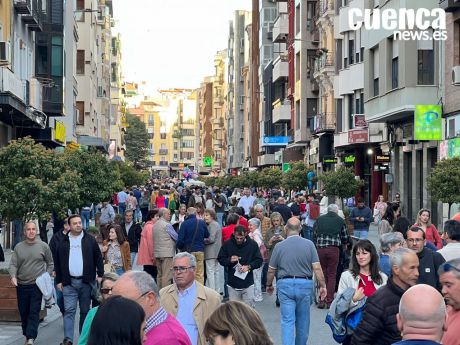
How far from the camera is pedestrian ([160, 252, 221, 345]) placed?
835cm

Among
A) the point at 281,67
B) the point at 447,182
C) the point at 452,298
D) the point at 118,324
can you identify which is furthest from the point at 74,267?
the point at 281,67

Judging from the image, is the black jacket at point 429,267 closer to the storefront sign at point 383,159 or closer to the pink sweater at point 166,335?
the pink sweater at point 166,335

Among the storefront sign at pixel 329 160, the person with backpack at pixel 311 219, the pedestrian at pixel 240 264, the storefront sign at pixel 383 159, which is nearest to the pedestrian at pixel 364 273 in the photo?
the pedestrian at pixel 240 264

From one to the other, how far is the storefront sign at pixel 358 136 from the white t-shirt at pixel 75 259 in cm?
3538

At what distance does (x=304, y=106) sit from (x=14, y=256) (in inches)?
2126

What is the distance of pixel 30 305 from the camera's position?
1347 cm

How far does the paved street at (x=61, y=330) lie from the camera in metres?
14.1

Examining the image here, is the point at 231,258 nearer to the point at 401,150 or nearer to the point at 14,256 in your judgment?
the point at 14,256

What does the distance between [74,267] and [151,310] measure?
289 inches

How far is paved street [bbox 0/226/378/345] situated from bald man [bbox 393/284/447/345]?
8664 millimetres

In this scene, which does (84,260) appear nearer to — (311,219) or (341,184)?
Answer: (311,219)

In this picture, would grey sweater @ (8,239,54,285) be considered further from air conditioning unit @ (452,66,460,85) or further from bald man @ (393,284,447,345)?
air conditioning unit @ (452,66,460,85)

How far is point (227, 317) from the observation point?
491 centimetres

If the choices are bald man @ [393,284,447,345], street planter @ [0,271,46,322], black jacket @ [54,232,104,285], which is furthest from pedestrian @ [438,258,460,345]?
street planter @ [0,271,46,322]
